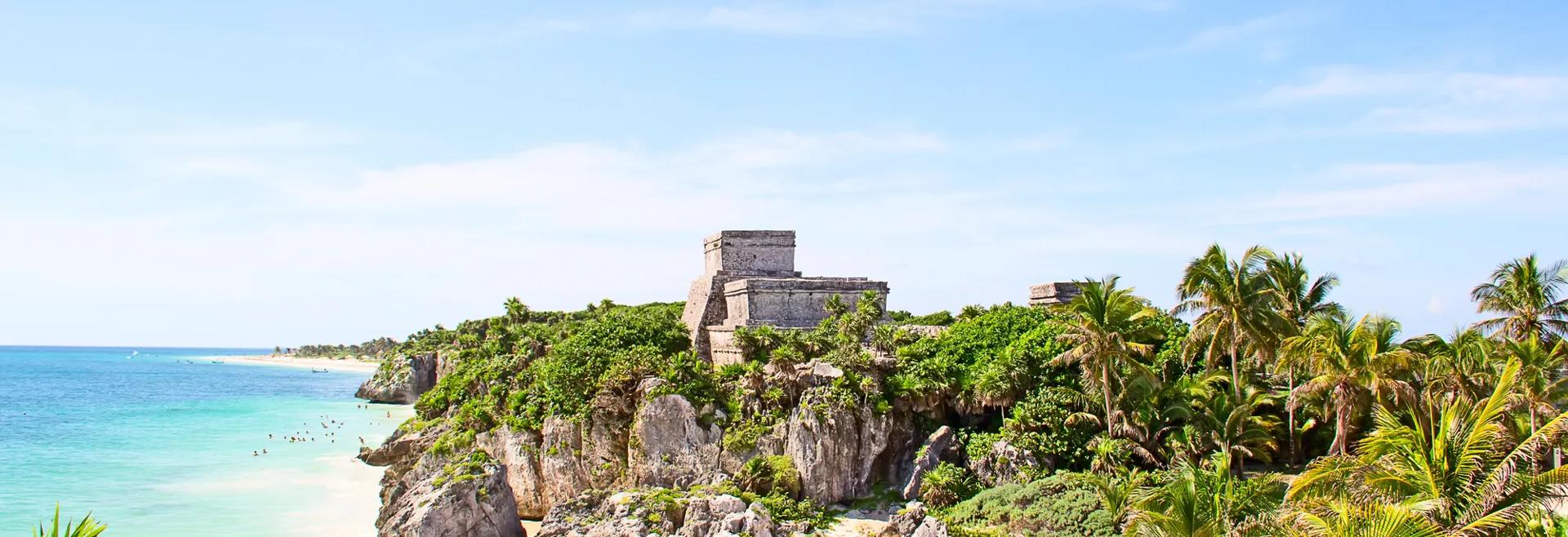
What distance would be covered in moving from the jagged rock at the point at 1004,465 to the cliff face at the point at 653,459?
106 inches

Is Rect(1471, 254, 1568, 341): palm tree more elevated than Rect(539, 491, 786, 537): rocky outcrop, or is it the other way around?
Rect(1471, 254, 1568, 341): palm tree

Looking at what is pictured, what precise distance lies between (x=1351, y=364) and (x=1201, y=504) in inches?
288

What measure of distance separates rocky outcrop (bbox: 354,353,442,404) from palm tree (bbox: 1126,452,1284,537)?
64198 mm

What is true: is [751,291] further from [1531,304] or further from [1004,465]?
[1531,304]

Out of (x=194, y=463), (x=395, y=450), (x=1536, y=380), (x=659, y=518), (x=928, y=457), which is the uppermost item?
(x=1536, y=380)

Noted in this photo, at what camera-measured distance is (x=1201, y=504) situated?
17.1 metres

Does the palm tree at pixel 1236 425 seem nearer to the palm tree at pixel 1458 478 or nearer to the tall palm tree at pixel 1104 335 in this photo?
the tall palm tree at pixel 1104 335

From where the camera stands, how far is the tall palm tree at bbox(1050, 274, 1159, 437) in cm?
2536

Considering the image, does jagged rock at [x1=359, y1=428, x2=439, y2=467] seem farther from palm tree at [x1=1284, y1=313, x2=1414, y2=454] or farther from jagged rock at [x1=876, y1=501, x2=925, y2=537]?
palm tree at [x1=1284, y1=313, x2=1414, y2=454]

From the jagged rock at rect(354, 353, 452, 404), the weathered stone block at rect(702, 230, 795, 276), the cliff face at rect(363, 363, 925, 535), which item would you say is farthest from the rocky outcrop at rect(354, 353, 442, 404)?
the cliff face at rect(363, 363, 925, 535)

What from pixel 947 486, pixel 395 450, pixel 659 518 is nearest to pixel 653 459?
pixel 659 518

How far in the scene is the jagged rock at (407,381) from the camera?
7606 cm

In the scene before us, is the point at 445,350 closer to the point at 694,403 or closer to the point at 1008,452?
the point at 694,403

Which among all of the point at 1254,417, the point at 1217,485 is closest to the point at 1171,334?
the point at 1254,417
